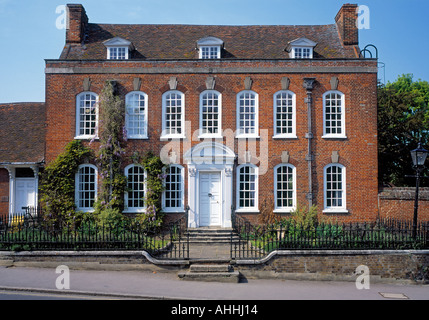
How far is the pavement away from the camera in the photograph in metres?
9.99

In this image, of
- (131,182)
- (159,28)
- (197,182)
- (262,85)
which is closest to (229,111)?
(262,85)

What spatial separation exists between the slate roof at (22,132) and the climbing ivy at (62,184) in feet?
4.67

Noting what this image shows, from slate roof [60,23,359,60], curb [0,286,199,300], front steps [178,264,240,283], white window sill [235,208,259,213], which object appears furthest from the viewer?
slate roof [60,23,359,60]

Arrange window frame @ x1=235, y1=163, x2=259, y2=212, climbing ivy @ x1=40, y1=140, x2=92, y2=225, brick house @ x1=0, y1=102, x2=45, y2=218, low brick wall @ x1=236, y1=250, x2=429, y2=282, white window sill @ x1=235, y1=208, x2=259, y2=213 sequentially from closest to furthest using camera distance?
low brick wall @ x1=236, y1=250, x2=429, y2=282 → climbing ivy @ x1=40, y1=140, x2=92, y2=225 → white window sill @ x1=235, y1=208, x2=259, y2=213 → window frame @ x1=235, y1=163, x2=259, y2=212 → brick house @ x1=0, y1=102, x2=45, y2=218

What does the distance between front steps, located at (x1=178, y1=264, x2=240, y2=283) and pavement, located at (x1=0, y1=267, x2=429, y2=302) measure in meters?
0.25

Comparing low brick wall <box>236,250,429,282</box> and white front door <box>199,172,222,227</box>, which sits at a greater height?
white front door <box>199,172,222,227</box>

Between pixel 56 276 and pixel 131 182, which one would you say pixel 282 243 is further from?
pixel 131 182

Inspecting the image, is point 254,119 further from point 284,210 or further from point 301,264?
point 301,264

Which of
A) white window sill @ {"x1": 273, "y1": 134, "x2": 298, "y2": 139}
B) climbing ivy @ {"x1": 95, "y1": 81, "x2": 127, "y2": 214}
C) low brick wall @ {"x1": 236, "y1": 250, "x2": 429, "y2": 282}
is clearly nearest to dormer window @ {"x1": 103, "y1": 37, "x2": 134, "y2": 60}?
climbing ivy @ {"x1": 95, "y1": 81, "x2": 127, "y2": 214}

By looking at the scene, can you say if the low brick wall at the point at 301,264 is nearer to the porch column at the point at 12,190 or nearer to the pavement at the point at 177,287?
the pavement at the point at 177,287

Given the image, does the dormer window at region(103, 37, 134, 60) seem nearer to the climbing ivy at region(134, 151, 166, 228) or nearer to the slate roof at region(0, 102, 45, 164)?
the climbing ivy at region(134, 151, 166, 228)

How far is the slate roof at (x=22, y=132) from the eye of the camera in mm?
18672

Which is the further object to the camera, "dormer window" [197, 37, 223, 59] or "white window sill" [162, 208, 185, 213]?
"dormer window" [197, 37, 223, 59]

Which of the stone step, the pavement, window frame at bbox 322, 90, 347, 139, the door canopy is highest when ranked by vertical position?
window frame at bbox 322, 90, 347, 139
